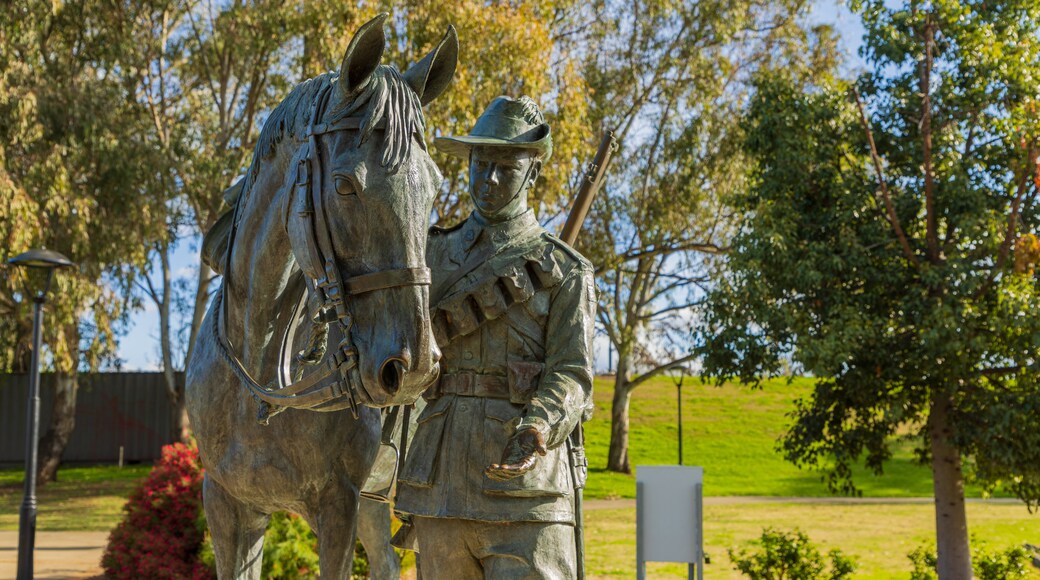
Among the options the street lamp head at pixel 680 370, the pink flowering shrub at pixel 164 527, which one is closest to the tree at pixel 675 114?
the street lamp head at pixel 680 370

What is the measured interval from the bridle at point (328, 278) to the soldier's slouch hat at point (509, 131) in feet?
2.05

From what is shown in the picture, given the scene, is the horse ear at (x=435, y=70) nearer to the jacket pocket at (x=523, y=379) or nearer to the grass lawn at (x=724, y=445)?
the jacket pocket at (x=523, y=379)

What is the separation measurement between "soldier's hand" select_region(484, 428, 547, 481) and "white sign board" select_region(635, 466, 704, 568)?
460 cm

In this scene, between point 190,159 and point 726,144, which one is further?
point 726,144

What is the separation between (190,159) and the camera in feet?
56.7

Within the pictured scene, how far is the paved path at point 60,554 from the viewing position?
11.0 m

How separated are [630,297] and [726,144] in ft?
14.1

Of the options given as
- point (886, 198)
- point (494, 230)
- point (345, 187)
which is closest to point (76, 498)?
point (886, 198)

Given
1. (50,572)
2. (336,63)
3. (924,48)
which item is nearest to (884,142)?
(924,48)

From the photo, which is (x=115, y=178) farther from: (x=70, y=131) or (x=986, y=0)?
(x=986, y=0)

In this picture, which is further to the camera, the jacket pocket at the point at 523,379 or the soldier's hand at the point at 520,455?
the jacket pocket at the point at 523,379

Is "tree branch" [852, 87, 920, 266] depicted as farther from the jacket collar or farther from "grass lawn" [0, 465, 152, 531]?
"grass lawn" [0, 465, 152, 531]

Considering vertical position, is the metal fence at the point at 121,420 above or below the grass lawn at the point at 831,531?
above

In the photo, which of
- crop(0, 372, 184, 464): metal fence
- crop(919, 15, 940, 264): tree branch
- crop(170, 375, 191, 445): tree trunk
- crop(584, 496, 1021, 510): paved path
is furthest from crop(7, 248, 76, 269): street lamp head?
crop(0, 372, 184, 464): metal fence
